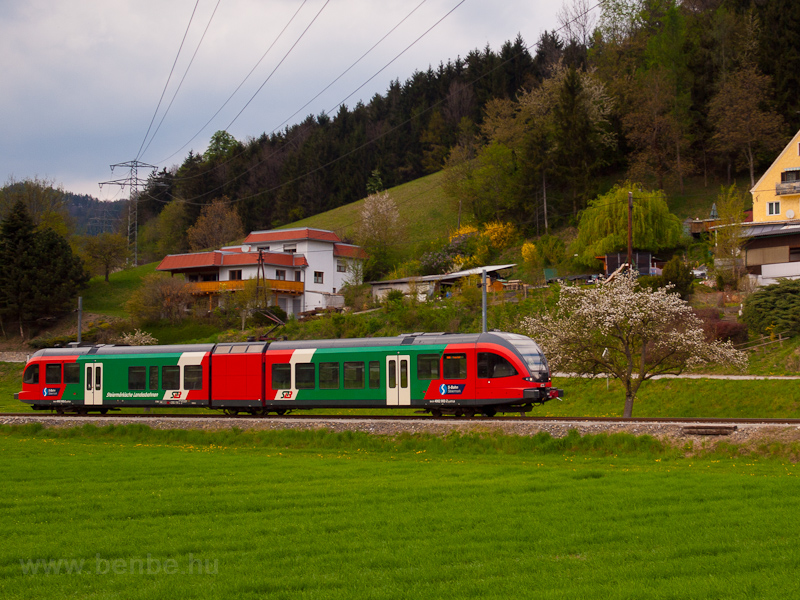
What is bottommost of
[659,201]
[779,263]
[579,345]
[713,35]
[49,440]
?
[49,440]

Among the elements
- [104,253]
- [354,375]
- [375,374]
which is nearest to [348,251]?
[104,253]

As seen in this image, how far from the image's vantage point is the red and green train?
23.4 m

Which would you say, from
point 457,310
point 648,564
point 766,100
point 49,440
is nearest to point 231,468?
point 648,564

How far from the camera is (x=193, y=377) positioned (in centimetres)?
2906

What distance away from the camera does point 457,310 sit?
1973 inches

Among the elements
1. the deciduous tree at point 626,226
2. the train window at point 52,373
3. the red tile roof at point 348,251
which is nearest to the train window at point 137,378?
the train window at point 52,373

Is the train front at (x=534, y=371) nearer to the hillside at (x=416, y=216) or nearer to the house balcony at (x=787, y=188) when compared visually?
the house balcony at (x=787, y=188)

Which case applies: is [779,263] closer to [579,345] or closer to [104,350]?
[579,345]

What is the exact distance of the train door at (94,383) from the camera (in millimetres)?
30875

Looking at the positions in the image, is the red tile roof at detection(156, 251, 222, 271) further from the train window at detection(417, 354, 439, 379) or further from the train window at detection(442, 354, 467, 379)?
the train window at detection(442, 354, 467, 379)

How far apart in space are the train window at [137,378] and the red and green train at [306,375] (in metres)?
0.04

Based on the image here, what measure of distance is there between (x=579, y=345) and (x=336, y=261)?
51.7m

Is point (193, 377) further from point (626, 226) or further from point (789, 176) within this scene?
point (789, 176)

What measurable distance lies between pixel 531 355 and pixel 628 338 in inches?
287
